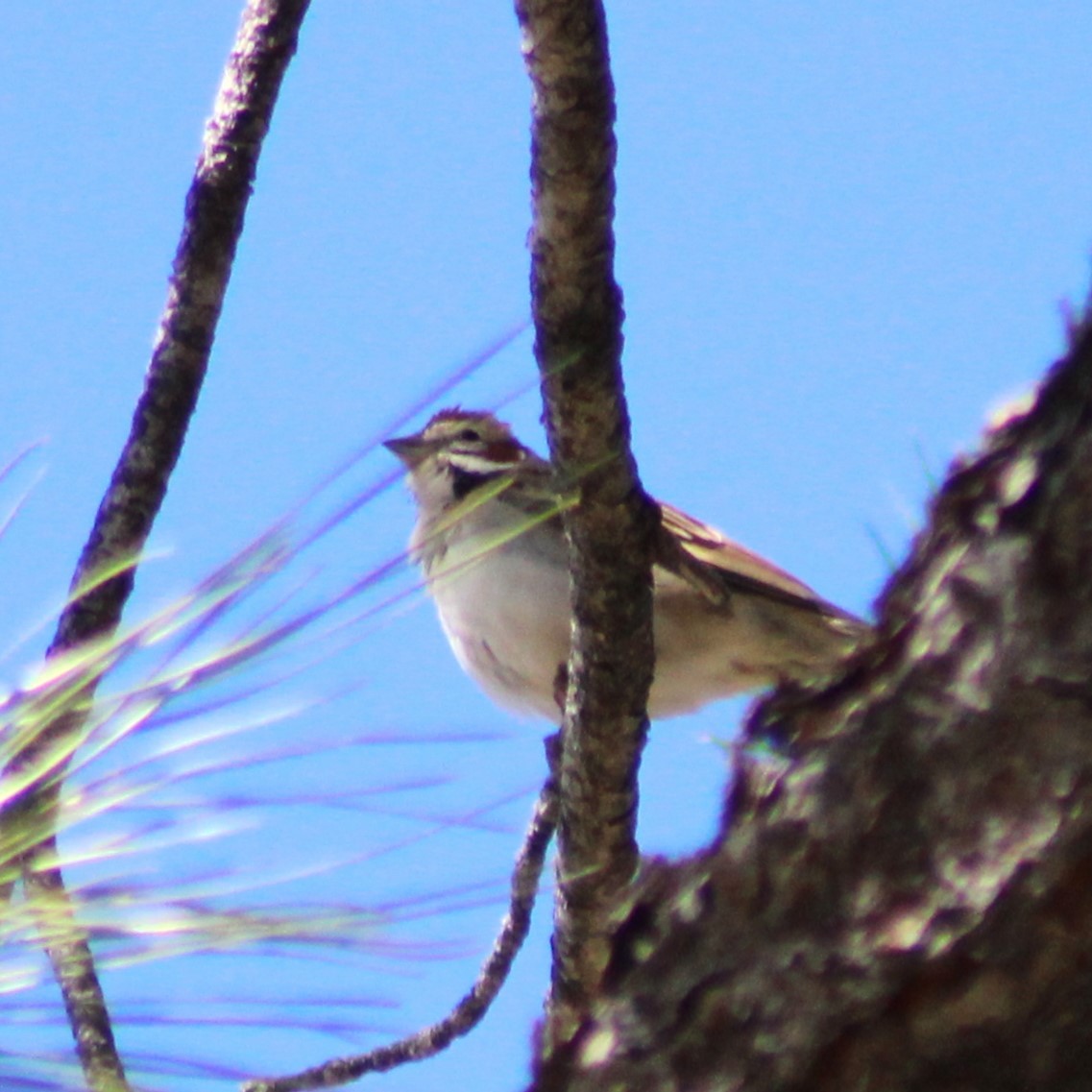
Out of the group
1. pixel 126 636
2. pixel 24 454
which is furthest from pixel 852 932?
pixel 24 454

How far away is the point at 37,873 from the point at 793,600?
4547mm

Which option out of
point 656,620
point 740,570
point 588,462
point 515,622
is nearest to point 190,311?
point 588,462

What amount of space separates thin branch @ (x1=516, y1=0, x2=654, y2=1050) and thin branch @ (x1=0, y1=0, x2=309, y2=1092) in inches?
30.2

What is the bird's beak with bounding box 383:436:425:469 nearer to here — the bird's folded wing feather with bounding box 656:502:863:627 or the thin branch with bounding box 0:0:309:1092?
the bird's folded wing feather with bounding box 656:502:863:627

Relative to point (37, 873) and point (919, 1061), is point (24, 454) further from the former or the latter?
point (919, 1061)

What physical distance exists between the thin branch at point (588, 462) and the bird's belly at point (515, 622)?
67.0 inches

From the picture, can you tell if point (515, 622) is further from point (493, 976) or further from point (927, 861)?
point (927, 861)

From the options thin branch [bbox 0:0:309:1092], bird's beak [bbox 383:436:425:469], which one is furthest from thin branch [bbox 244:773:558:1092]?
bird's beak [bbox 383:436:425:469]

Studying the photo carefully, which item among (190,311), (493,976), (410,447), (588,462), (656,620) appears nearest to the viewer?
(588,462)

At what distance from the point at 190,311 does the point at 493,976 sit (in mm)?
1751

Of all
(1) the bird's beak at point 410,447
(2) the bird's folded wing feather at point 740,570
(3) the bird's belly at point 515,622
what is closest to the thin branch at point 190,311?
(3) the bird's belly at point 515,622

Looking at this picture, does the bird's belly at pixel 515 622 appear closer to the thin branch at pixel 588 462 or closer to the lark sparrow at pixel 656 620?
the lark sparrow at pixel 656 620

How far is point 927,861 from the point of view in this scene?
1237 millimetres

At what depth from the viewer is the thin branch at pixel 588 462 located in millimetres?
2758
